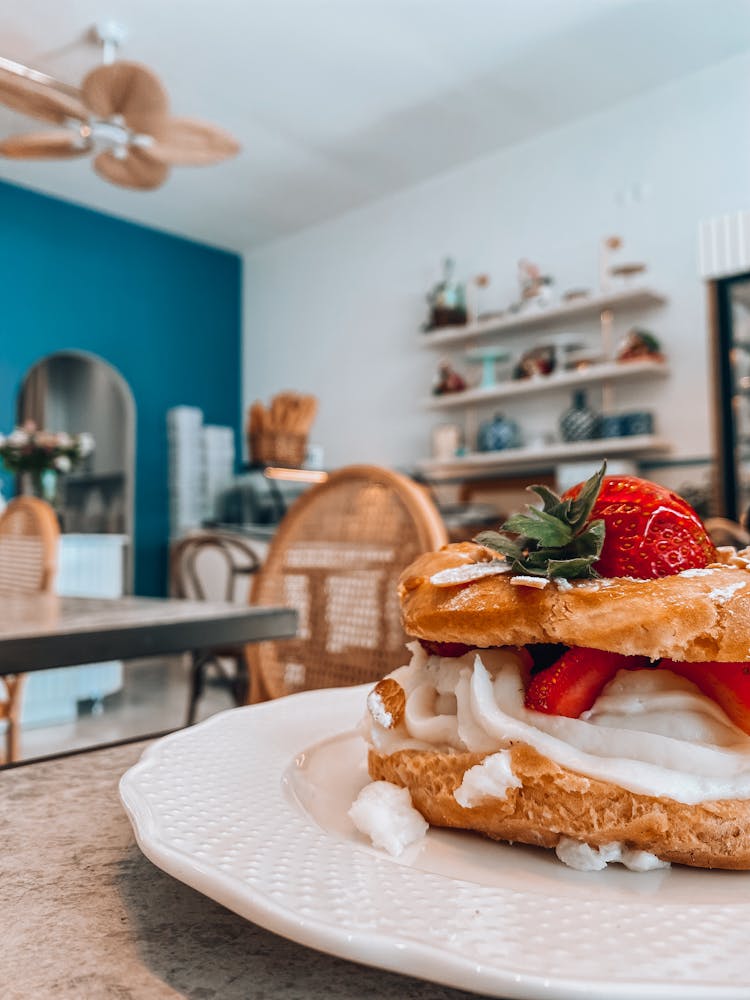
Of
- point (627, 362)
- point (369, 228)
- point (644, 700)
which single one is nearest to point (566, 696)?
point (644, 700)

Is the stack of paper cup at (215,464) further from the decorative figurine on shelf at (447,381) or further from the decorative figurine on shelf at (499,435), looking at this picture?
the decorative figurine on shelf at (499,435)

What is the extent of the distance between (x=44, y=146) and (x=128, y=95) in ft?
1.53

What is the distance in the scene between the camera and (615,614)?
0.38 m

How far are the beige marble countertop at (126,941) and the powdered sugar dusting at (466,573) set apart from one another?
0.18m

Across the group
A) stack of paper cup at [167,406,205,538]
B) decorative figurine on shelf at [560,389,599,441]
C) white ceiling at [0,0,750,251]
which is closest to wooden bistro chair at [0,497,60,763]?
white ceiling at [0,0,750,251]

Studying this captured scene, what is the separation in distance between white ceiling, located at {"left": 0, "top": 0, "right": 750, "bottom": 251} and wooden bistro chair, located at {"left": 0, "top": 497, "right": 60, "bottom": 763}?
266 cm

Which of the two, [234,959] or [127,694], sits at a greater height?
[234,959]

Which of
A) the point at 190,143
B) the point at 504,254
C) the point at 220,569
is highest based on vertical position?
the point at 504,254

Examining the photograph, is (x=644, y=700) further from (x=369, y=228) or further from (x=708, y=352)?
(x=369, y=228)

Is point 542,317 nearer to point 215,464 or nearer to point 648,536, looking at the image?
point 215,464

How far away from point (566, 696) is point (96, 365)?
6.02 metres

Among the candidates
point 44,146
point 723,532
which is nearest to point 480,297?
point 44,146

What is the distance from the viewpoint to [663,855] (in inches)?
14.9

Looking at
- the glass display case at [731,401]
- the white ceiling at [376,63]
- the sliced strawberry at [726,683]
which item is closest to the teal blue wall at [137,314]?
the white ceiling at [376,63]
